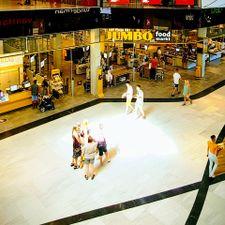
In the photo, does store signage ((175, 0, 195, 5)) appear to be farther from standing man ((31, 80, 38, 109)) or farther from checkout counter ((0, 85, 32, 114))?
checkout counter ((0, 85, 32, 114))

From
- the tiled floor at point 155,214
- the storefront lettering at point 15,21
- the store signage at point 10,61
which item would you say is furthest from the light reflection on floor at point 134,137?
the store signage at point 10,61

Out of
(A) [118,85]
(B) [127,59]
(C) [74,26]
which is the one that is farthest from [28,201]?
(B) [127,59]

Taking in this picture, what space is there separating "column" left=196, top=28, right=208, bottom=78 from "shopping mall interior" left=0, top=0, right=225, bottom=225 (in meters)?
0.06

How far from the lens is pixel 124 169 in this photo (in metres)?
12.0

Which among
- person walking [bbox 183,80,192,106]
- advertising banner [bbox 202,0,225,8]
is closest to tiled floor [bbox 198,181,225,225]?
person walking [bbox 183,80,192,106]

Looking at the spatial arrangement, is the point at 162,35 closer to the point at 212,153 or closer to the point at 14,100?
the point at 14,100

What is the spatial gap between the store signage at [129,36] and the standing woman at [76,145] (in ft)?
26.6

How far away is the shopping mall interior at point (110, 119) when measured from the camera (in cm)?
1024

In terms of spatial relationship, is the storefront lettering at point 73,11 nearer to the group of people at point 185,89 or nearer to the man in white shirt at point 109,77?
the man in white shirt at point 109,77

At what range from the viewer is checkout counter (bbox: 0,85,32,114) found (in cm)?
1665

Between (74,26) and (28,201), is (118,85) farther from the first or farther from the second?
(28,201)

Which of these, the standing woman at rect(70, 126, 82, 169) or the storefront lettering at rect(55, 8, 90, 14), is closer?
the standing woman at rect(70, 126, 82, 169)

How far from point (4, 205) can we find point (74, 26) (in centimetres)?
939

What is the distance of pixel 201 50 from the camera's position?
2198cm
